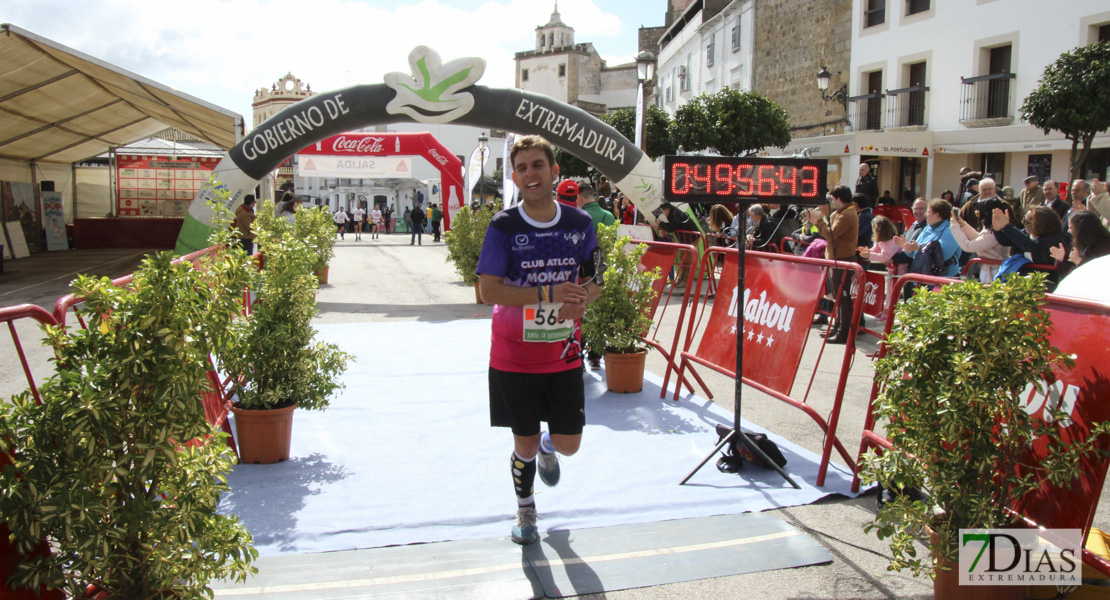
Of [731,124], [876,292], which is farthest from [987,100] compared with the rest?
[876,292]

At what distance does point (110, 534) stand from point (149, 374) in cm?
47

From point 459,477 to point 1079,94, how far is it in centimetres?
1358

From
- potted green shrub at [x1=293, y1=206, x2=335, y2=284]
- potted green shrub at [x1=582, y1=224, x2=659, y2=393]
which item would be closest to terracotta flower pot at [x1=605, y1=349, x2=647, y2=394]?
potted green shrub at [x1=582, y1=224, x2=659, y2=393]

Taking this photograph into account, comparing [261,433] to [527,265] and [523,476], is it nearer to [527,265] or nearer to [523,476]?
[523,476]

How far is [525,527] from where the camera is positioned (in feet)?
12.3

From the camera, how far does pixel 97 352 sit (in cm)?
241

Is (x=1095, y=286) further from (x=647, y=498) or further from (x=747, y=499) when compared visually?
(x=647, y=498)

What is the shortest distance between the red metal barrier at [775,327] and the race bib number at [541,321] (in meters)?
1.53

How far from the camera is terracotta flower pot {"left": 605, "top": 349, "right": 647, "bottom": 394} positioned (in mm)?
6648

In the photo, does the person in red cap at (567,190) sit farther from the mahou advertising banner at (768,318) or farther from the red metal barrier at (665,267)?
the mahou advertising banner at (768,318)

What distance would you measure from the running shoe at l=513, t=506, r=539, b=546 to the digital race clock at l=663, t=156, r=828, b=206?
1844 mm

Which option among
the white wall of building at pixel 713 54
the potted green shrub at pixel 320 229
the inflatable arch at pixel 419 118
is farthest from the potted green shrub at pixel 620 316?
the white wall of building at pixel 713 54

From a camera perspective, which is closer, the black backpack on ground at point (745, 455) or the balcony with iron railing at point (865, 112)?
the black backpack on ground at point (745, 455)

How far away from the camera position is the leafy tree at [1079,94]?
1326cm
